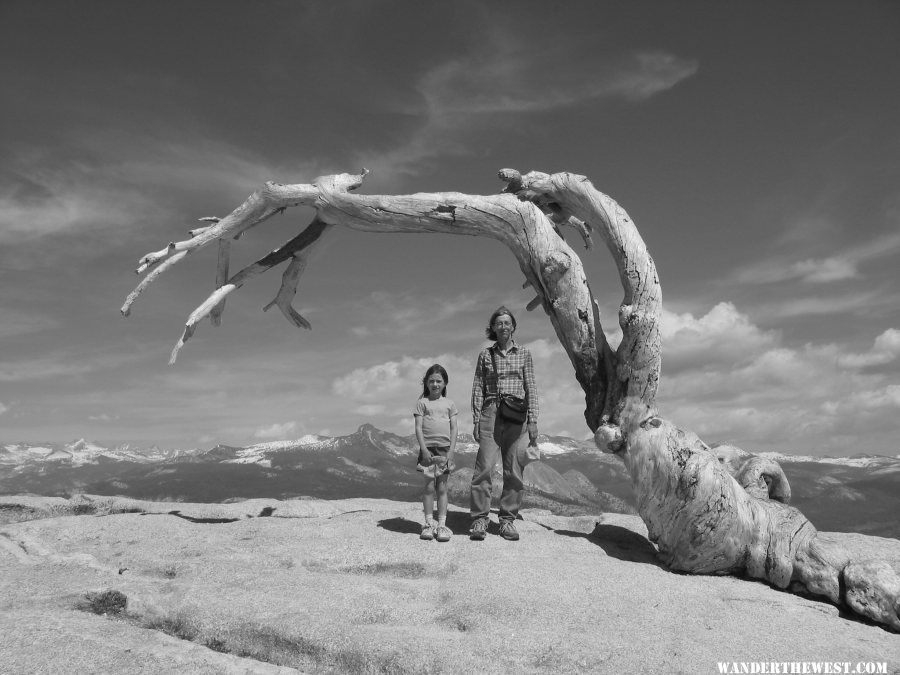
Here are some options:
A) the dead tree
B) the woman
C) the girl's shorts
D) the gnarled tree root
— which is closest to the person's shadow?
the woman

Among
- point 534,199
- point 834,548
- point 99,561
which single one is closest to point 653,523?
point 834,548

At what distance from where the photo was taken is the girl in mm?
10938

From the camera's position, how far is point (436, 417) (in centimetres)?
1112

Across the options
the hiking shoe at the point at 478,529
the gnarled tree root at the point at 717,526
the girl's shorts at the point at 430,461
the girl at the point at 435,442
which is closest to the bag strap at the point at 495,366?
the girl at the point at 435,442

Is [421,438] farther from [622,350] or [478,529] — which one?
[622,350]

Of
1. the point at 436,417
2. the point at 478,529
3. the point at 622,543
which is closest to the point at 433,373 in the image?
the point at 436,417

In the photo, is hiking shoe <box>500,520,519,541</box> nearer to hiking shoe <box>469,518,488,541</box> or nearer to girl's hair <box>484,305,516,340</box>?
hiking shoe <box>469,518,488,541</box>

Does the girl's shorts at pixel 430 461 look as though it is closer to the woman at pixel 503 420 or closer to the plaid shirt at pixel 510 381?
the woman at pixel 503 420

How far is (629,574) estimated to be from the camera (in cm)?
924

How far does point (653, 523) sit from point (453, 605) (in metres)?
4.96

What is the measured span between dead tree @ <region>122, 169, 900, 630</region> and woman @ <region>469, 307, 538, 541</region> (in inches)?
66.2

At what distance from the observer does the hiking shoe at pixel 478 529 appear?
10.8 metres

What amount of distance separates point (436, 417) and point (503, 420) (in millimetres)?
1368

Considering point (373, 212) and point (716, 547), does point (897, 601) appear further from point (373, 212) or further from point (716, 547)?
point (373, 212)
